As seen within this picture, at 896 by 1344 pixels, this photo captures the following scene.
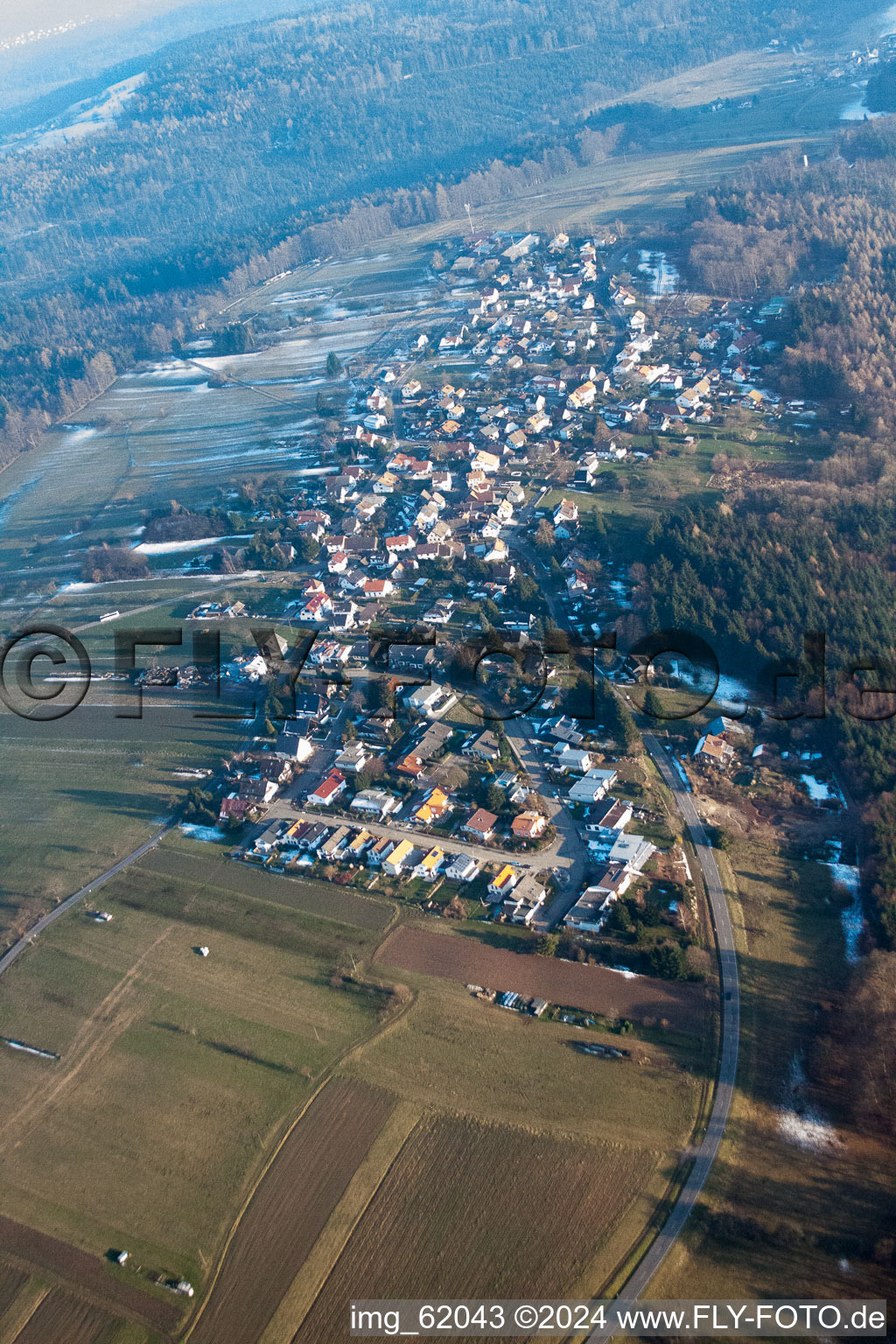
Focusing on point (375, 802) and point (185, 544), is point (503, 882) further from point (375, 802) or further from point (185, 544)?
point (185, 544)

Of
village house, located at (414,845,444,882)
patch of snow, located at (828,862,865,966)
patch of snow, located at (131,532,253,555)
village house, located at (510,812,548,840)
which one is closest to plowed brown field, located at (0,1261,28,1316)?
village house, located at (414,845,444,882)

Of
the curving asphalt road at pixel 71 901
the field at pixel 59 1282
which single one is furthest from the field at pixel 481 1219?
the curving asphalt road at pixel 71 901

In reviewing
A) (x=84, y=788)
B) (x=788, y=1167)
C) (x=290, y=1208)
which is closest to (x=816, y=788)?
(x=788, y=1167)

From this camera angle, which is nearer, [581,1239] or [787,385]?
[581,1239]

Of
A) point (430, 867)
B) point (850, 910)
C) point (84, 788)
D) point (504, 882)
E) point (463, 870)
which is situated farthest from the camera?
point (84, 788)

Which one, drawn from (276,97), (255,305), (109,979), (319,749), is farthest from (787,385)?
(276,97)

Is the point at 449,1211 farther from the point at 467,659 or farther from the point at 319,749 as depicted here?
the point at 467,659

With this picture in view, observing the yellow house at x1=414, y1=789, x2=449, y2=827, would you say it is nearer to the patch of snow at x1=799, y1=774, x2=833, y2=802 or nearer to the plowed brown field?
the patch of snow at x1=799, y1=774, x2=833, y2=802
